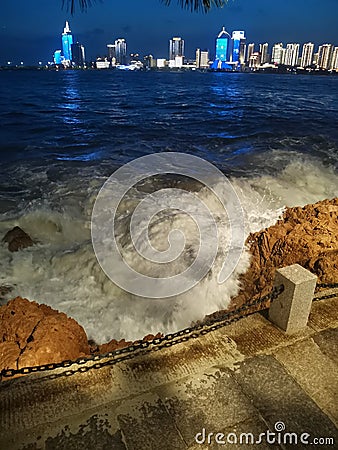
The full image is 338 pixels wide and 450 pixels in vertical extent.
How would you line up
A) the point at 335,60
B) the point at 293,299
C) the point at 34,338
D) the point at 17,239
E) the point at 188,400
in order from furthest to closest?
the point at 335,60 < the point at 17,239 < the point at 34,338 < the point at 293,299 < the point at 188,400

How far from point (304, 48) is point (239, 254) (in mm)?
233125

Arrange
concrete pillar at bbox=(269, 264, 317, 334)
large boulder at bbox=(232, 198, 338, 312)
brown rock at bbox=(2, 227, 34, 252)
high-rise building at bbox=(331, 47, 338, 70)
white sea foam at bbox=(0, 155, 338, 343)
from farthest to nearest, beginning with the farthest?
high-rise building at bbox=(331, 47, 338, 70)
brown rock at bbox=(2, 227, 34, 252)
large boulder at bbox=(232, 198, 338, 312)
white sea foam at bbox=(0, 155, 338, 343)
concrete pillar at bbox=(269, 264, 317, 334)

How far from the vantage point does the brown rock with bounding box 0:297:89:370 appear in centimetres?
350

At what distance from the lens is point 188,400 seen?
289 cm

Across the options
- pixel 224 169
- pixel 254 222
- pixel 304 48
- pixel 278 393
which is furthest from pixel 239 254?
pixel 304 48

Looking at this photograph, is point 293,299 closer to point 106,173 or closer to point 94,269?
point 94,269

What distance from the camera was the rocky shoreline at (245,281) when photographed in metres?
3.64

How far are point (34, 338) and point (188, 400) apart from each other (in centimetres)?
203

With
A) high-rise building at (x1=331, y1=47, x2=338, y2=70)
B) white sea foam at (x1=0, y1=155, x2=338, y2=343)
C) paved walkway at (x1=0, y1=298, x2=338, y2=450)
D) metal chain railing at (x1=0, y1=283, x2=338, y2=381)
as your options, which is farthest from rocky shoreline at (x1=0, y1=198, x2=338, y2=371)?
high-rise building at (x1=331, y1=47, x2=338, y2=70)

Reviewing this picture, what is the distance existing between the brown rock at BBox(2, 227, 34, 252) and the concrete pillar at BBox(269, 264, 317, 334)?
6298 mm

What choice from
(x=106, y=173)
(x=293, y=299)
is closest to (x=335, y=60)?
(x=106, y=173)

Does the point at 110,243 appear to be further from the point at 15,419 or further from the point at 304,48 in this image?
the point at 304,48

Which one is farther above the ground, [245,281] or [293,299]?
[293,299]

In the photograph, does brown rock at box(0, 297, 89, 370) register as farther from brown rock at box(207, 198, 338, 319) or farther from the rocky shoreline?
Result: brown rock at box(207, 198, 338, 319)
